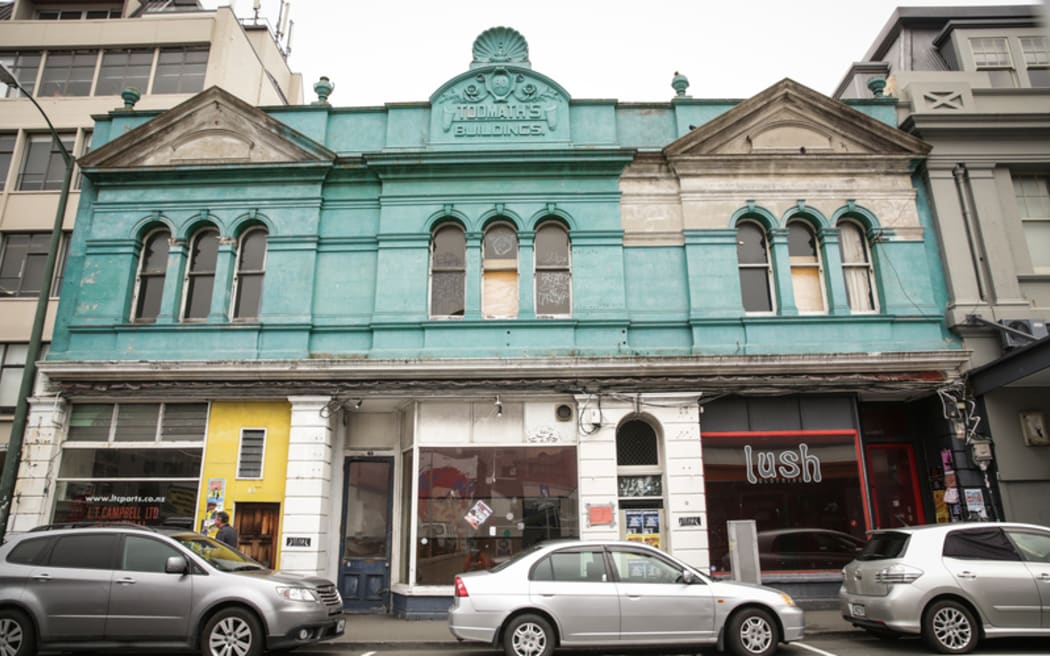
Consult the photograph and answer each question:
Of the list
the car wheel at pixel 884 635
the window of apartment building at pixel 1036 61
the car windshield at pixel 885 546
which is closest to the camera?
the car windshield at pixel 885 546

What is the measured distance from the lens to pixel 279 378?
12.5 meters

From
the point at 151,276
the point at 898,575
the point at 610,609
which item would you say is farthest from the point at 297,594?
the point at 151,276

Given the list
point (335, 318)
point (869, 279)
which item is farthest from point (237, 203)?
point (869, 279)

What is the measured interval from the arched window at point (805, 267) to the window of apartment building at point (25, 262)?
1786 centimetres

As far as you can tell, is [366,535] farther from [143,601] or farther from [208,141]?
[208,141]

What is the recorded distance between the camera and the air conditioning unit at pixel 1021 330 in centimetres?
1226

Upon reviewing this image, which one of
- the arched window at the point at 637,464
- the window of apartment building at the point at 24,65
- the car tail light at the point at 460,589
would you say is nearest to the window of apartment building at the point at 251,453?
the car tail light at the point at 460,589

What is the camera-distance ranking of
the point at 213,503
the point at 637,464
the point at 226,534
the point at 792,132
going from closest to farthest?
the point at 226,534 → the point at 213,503 → the point at 637,464 → the point at 792,132

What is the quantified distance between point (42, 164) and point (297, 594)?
1655 cm

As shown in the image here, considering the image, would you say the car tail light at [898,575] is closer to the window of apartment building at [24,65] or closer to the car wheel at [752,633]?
the car wheel at [752,633]

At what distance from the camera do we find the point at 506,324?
12.9 metres

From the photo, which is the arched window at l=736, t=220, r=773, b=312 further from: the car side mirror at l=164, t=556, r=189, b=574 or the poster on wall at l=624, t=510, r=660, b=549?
the car side mirror at l=164, t=556, r=189, b=574

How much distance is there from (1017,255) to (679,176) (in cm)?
688

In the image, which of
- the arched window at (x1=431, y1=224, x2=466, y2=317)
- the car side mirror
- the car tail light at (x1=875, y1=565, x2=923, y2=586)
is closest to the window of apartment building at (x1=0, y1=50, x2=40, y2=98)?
the arched window at (x1=431, y1=224, x2=466, y2=317)
